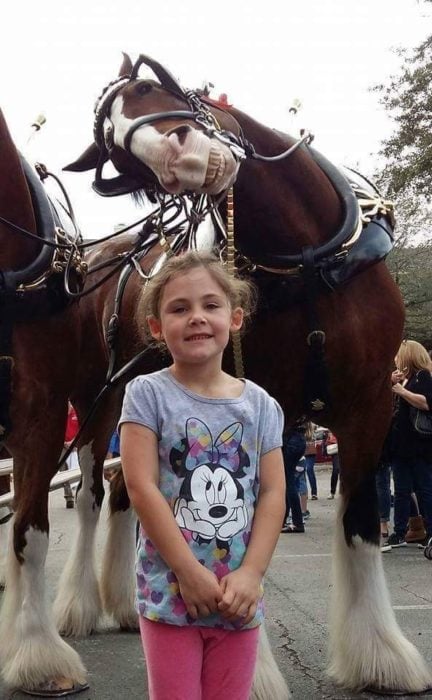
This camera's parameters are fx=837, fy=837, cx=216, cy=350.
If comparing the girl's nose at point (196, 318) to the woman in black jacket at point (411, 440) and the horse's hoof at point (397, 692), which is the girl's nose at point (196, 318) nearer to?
the horse's hoof at point (397, 692)

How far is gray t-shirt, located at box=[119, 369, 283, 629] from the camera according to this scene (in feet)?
6.38

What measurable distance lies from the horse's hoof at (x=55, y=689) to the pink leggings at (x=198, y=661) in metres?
1.54

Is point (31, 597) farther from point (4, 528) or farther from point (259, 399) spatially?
point (4, 528)

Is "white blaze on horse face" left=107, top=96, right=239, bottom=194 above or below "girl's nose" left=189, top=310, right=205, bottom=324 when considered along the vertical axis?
above

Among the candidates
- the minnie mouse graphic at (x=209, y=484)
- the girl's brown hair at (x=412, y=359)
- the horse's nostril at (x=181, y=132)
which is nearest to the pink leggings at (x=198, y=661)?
the minnie mouse graphic at (x=209, y=484)

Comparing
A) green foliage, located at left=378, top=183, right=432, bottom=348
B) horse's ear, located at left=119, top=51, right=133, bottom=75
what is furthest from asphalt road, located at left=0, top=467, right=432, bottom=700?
green foliage, located at left=378, top=183, right=432, bottom=348

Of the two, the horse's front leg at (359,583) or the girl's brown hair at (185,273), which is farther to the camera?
the horse's front leg at (359,583)

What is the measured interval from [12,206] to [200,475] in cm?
195

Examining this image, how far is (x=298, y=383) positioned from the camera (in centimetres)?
350

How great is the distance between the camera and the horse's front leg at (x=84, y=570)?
4.55 m

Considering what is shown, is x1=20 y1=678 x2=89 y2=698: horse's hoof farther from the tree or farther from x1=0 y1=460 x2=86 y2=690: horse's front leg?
the tree

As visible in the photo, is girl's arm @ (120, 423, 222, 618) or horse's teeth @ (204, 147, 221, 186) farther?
horse's teeth @ (204, 147, 221, 186)

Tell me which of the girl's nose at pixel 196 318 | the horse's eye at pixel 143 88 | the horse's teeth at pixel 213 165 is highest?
the horse's eye at pixel 143 88

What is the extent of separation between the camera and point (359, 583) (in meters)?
3.59
